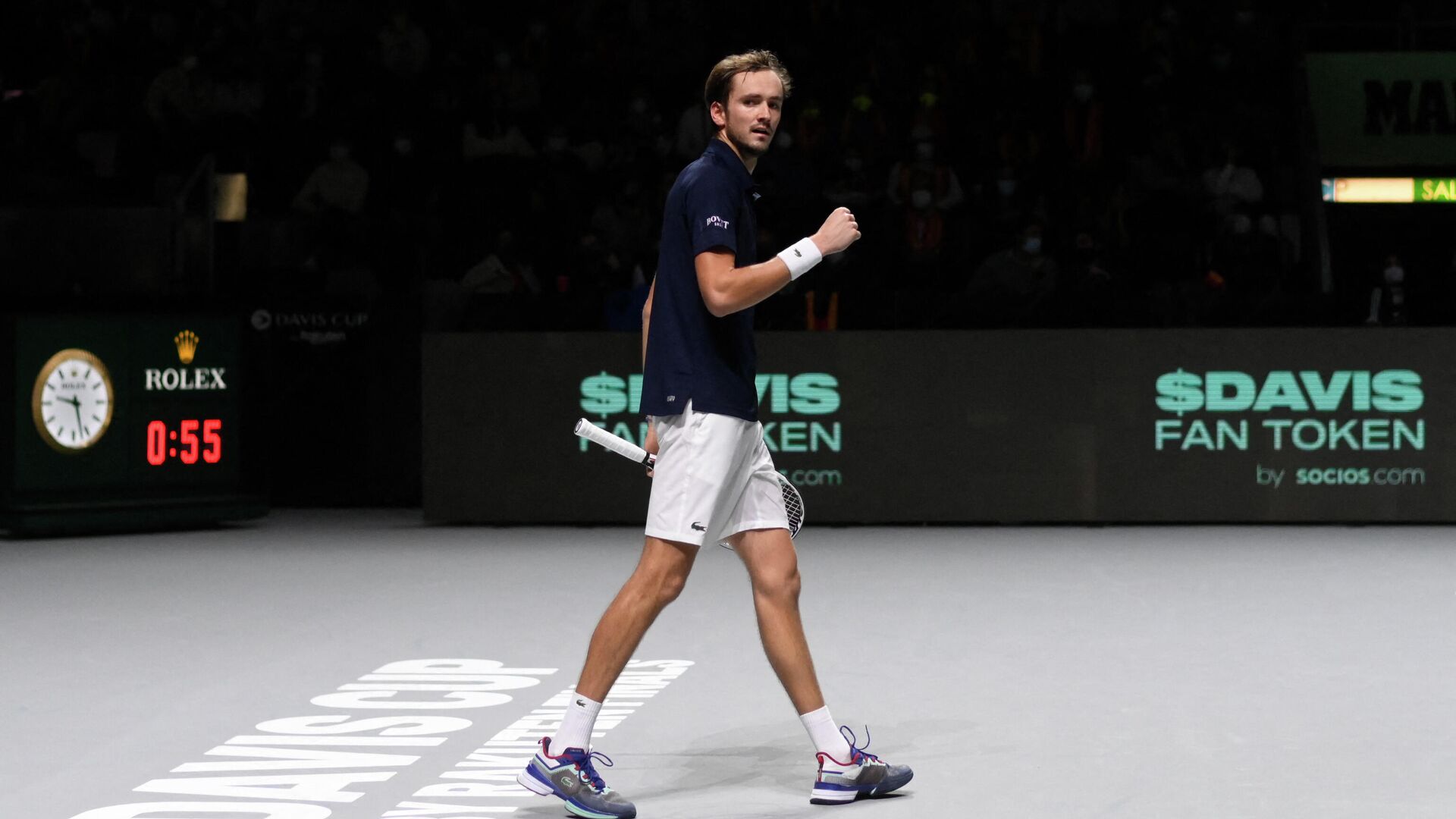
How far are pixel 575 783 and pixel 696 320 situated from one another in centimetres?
131

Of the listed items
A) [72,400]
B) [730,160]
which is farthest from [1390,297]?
Result: [730,160]

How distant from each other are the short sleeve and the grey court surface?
1.55 metres

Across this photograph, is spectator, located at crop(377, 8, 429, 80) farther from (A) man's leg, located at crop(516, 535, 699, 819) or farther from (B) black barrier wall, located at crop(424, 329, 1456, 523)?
(A) man's leg, located at crop(516, 535, 699, 819)

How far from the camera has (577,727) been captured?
557 cm

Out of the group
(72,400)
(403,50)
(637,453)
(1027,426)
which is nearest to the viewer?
(637,453)

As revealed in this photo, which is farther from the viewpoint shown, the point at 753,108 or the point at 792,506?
the point at 792,506

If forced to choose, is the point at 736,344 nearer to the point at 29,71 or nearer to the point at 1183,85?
the point at 1183,85

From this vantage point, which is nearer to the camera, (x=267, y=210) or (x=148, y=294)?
(x=148, y=294)

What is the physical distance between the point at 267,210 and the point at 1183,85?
9.34 metres

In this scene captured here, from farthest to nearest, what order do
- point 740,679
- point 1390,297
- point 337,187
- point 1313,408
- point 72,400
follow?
point 337,187, point 1390,297, point 1313,408, point 72,400, point 740,679

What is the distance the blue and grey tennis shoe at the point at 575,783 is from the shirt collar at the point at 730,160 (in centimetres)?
163

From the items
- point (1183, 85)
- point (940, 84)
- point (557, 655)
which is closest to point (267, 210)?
point (940, 84)

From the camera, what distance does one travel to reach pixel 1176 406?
14.6 m

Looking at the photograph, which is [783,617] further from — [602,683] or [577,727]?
[577,727]
